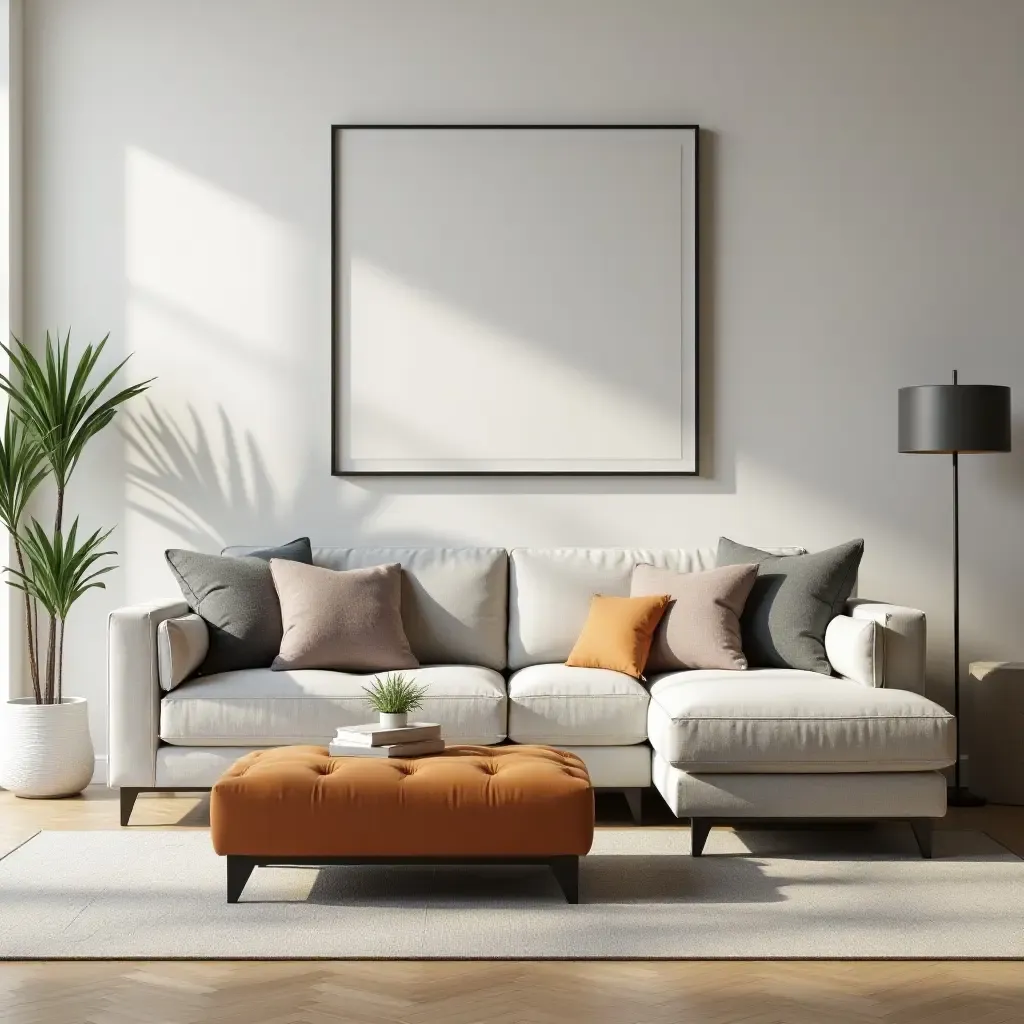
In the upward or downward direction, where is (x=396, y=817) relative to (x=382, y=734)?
downward

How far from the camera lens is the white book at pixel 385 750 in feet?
11.6

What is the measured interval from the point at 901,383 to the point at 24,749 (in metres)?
3.73

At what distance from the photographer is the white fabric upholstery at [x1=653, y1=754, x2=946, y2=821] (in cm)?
385

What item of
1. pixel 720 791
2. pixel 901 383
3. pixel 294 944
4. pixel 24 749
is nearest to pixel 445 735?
pixel 720 791

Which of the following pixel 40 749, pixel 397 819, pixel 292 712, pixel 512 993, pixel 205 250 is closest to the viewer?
pixel 512 993

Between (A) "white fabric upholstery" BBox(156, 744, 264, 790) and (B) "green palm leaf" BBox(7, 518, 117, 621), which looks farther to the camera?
(B) "green palm leaf" BBox(7, 518, 117, 621)

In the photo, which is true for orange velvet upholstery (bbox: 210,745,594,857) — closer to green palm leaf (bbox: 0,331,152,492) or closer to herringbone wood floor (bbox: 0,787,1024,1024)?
herringbone wood floor (bbox: 0,787,1024,1024)

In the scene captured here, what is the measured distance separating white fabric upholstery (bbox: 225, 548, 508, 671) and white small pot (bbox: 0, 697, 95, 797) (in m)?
0.91

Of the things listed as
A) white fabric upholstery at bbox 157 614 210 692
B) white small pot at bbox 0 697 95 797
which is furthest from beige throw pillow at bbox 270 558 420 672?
white small pot at bbox 0 697 95 797

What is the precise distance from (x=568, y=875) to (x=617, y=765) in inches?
39.2

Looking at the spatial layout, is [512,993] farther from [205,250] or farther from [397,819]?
[205,250]

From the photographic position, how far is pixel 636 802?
436cm

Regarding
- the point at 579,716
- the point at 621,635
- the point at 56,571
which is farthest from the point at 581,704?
the point at 56,571

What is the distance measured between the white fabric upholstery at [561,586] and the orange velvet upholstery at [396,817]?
1.58 metres
